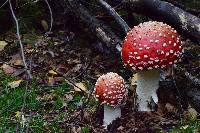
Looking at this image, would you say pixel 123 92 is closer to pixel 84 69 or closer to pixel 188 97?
pixel 188 97

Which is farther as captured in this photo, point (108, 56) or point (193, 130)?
point (108, 56)

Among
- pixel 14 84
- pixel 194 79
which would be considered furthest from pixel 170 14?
pixel 14 84

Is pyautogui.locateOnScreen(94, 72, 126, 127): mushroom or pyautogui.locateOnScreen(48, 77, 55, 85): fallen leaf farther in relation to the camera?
pyautogui.locateOnScreen(48, 77, 55, 85): fallen leaf

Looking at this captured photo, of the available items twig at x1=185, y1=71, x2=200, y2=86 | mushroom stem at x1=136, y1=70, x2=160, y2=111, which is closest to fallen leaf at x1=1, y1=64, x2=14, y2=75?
mushroom stem at x1=136, y1=70, x2=160, y2=111

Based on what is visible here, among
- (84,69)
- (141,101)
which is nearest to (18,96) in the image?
(84,69)

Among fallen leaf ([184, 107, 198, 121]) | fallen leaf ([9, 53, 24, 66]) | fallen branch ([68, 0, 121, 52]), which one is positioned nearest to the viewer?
fallen leaf ([184, 107, 198, 121])

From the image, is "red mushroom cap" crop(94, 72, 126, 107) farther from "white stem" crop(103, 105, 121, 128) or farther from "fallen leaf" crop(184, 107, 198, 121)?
"fallen leaf" crop(184, 107, 198, 121)
